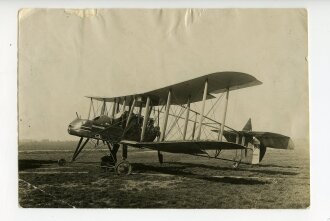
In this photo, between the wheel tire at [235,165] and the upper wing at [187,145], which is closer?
the upper wing at [187,145]

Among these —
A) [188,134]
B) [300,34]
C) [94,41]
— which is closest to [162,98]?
[188,134]

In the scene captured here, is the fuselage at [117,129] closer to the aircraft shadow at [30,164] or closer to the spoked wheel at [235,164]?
the aircraft shadow at [30,164]

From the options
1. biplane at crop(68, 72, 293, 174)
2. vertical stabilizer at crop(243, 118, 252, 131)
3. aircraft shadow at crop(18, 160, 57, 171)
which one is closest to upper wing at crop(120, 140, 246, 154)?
biplane at crop(68, 72, 293, 174)

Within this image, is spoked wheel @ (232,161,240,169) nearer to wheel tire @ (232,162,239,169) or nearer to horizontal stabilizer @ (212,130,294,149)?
wheel tire @ (232,162,239,169)

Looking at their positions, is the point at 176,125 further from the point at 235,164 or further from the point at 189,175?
the point at 235,164

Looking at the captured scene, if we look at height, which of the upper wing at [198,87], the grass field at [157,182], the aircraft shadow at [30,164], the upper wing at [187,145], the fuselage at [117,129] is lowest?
the grass field at [157,182]

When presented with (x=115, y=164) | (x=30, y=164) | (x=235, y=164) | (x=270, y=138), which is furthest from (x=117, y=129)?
(x=270, y=138)

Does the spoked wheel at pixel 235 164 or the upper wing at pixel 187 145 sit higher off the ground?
the upper wing at pixel 187 145

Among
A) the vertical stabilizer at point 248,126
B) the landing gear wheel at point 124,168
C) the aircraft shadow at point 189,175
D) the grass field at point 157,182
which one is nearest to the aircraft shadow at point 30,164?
the grass field at point 157,182

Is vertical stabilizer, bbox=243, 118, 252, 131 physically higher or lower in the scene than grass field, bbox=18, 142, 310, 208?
higher
